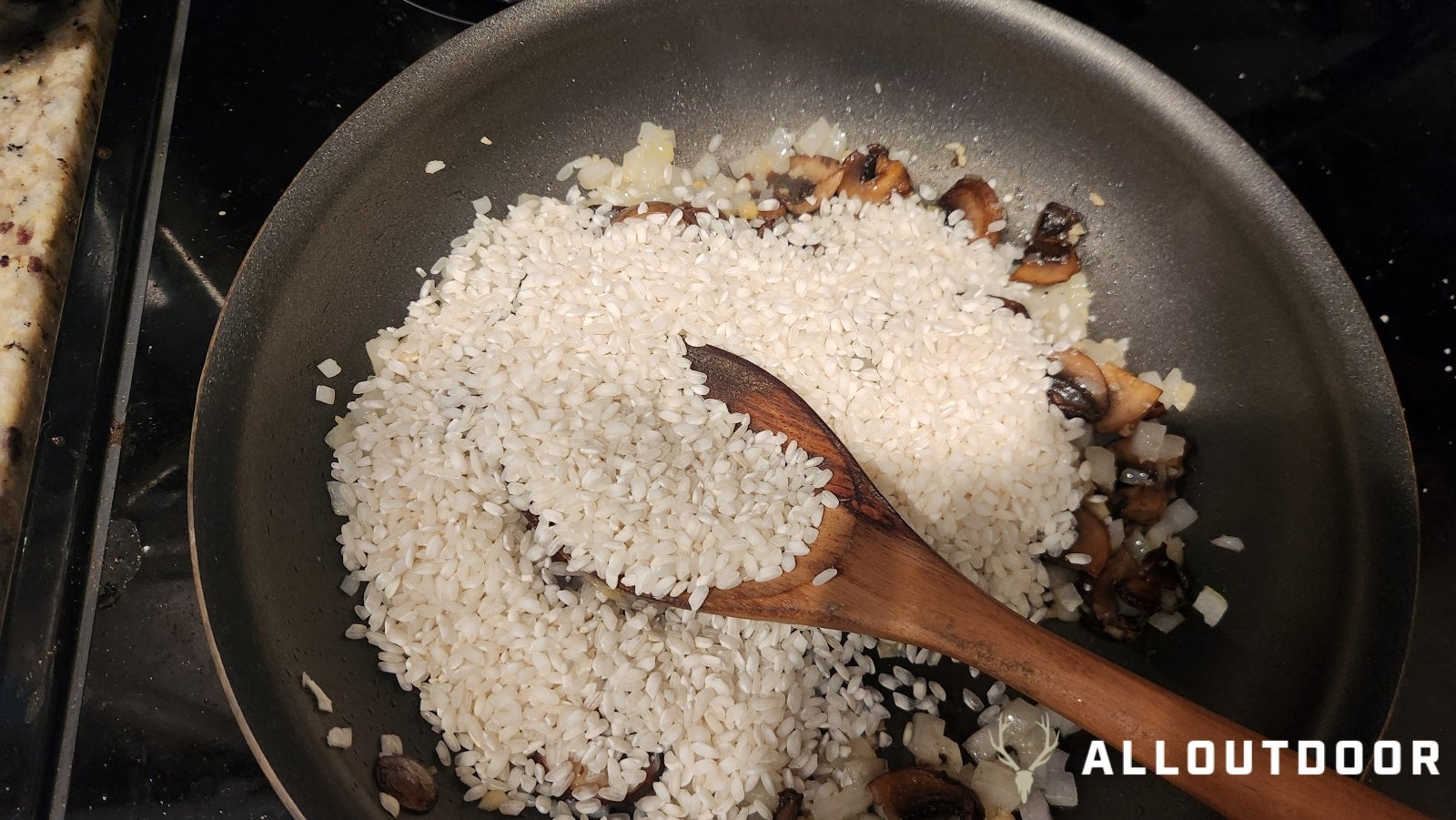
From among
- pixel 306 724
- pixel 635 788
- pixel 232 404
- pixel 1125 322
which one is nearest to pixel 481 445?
pixel 232 404

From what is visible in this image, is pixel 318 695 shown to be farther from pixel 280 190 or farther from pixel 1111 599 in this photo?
pixel 1111 599

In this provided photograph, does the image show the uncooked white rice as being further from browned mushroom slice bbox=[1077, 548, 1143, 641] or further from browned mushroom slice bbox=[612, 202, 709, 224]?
browned mushroom slice bbox=[1077, 548, 1143, 641]

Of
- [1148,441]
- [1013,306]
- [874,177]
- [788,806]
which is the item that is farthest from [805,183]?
[788,806]

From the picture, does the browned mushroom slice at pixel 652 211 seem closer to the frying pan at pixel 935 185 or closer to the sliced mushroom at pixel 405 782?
the frying pan at pixel 935 185

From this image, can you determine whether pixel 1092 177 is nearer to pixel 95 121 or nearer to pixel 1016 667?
pixel 1016 667

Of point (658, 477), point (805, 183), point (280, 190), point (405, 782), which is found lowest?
point (405, 782)

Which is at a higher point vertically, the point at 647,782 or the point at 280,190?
the point at 280,190
